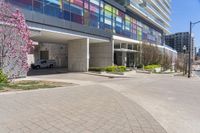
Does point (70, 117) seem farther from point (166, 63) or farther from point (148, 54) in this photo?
point (166, 63)

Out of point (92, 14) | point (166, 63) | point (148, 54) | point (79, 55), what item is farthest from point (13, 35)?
point (166, 63)

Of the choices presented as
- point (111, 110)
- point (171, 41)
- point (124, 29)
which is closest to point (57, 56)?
point (124, 29)

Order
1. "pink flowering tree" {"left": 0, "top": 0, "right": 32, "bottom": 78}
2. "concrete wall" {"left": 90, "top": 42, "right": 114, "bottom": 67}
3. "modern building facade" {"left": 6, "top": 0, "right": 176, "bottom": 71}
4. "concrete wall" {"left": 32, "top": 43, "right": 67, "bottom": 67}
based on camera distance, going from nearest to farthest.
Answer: "pink flowering tree" {"left": 0, "top": 0, "right": 32, "bottom": 78} < "modern building facade" {"left": 6, "top": 0, "right": 176, "bottom": 71} < "concrete wall" {"left": 90, "top": 42, "right": 114, "bottom": 67} < "concrete wall" {"left": 32, "top": 43, "right": 67, "bottom": 67}

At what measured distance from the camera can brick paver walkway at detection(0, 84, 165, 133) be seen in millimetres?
5409

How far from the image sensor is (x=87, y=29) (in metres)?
27.7

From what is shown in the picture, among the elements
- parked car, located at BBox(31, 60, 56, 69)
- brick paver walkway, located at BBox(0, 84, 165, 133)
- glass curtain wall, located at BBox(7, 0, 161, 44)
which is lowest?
brick paver walkway, located at BBox(0, 84, 165, 133)

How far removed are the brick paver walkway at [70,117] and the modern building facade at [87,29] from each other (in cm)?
1277

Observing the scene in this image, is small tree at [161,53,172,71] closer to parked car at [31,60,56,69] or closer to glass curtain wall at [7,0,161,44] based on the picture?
glass curtain wall at [7,0,161,44]

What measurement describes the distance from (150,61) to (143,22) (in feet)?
55.6

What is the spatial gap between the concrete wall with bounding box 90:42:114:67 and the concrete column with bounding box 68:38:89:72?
6515 mm

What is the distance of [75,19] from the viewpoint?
28.7 metres

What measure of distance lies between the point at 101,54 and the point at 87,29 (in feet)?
28.7

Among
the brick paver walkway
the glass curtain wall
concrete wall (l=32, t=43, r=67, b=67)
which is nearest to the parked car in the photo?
concrete wall (l=32, t=43, r=67, b=67)

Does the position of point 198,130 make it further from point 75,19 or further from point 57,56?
point 57,56
